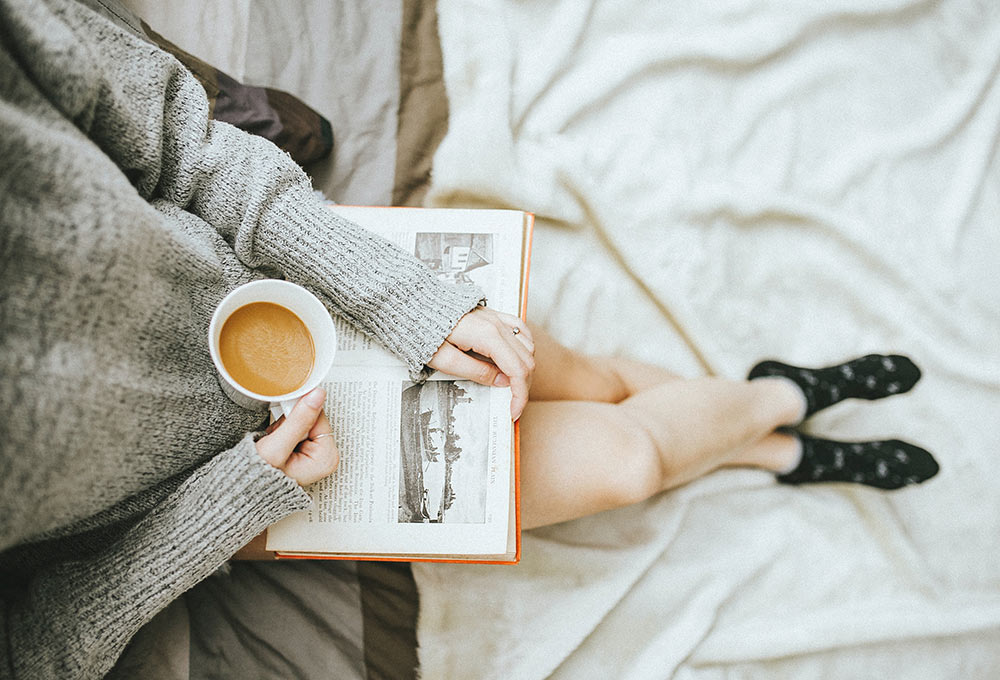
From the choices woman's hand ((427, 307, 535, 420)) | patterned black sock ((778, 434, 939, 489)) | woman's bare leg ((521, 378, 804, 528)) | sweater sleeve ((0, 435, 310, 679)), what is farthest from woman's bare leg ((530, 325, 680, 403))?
sweater sleeve ((0, 435, 310, 679))

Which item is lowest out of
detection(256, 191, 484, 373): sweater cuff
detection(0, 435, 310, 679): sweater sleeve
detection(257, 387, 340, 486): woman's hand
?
detection(0, 435, 310, 679): sweater sleeve

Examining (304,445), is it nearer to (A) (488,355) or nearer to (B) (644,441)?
(A) (488,355)

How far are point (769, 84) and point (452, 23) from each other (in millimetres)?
511

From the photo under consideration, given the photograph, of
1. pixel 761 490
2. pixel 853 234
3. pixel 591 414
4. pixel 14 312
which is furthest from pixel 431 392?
pixel 853 234

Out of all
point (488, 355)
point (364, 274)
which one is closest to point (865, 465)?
point (488, 355)

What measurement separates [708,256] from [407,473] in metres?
0.61

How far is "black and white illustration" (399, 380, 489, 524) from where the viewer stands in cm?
64

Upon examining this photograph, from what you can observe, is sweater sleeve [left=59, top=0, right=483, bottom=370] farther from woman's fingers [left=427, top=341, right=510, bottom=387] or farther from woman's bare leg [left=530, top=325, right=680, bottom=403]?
woman's bare leg [left=530, top=325, right=680, bottom=403]

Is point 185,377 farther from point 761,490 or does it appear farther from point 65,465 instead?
point 761,490

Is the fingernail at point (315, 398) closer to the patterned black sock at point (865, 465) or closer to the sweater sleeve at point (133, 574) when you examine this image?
the sweater sleeve at point (133, 574)

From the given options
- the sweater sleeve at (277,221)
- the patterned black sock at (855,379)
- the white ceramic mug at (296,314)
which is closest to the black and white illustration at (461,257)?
the sweater sleeve at (277,221)

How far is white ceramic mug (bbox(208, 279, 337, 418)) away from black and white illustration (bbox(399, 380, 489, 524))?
0.11 meters

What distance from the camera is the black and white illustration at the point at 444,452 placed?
2.09 ft

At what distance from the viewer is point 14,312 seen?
1.35 feet
